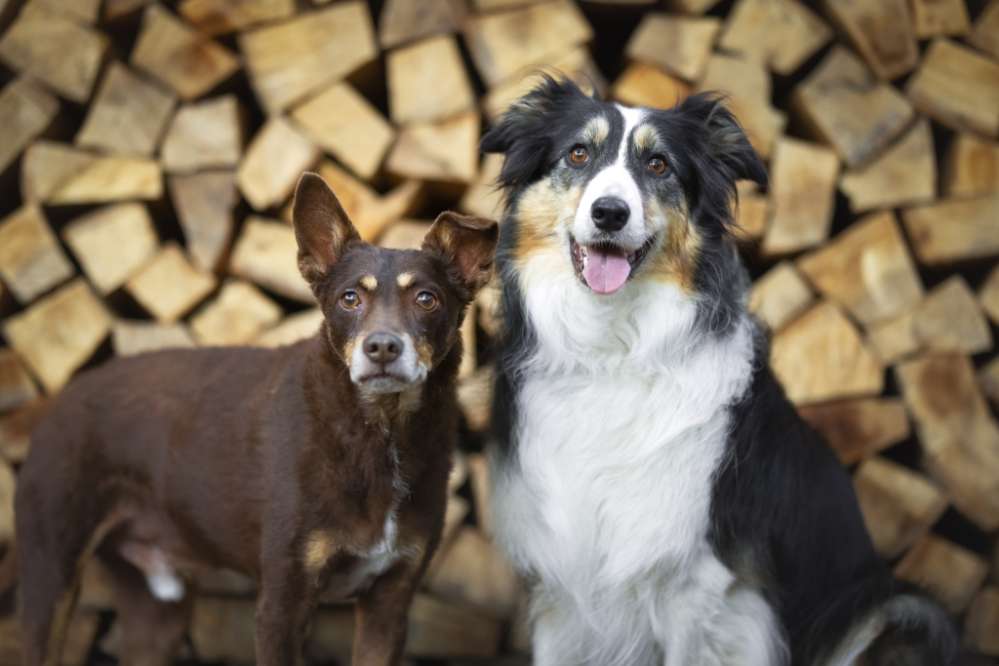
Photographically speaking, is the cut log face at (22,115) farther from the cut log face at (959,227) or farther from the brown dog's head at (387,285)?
the cut log face at (959,227)

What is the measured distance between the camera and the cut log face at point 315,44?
164 inches

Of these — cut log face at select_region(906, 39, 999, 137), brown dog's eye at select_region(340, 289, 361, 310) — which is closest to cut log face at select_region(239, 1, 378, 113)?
brown dog's eye at select_region(340, 289, 361, 310)

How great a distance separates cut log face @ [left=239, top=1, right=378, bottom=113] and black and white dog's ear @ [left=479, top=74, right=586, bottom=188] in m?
0.93

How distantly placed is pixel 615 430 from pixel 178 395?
1329mm

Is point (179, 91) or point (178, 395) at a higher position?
point (179, 91)

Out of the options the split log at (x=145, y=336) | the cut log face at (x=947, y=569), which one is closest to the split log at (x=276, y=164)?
the split log at (x=145, y=336)

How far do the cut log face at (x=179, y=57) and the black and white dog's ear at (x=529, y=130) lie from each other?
1266 millimetres

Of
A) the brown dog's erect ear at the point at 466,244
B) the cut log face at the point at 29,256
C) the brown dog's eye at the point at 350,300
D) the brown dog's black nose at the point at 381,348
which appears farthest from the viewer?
the cut log face at the point at 29,256

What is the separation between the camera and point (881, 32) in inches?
166

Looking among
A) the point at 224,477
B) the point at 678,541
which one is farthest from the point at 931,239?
the point at 224,477

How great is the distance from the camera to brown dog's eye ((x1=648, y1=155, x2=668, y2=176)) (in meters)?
3.31

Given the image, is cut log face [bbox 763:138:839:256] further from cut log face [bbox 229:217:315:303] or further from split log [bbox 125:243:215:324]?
split log [bbox 125:243:215:324]

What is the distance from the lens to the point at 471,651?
169 inches

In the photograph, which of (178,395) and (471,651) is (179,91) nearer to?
(178,395)
